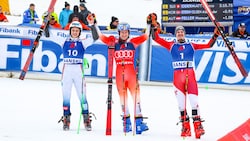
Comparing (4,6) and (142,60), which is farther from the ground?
(4,6)

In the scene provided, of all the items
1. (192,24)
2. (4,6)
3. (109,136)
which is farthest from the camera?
(4,6)

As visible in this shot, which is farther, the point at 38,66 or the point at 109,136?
the point at 38,66

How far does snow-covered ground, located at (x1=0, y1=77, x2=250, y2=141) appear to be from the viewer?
9.08m

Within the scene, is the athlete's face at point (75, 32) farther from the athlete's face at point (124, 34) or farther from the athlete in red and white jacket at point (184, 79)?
the athlete in red and white jacket at point (184, 79)

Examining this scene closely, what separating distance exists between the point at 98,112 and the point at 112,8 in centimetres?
2248

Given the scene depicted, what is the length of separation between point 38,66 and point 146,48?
3.10 m

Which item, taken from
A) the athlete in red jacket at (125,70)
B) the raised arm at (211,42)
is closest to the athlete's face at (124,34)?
the athlete in red jacket at (125,70)

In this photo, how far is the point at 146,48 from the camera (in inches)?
663

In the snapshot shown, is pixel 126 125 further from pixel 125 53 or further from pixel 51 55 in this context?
pixel 51 55

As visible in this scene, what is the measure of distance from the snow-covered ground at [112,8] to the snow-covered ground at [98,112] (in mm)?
12782

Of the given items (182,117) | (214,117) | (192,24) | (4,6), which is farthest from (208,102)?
(4,6)

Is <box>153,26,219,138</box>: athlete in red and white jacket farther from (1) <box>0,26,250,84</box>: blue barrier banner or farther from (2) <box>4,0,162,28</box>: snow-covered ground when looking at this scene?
(2) <box>4,0,162,28</box>: snow-covered ground

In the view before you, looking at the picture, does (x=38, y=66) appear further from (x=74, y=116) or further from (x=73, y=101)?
(x=74, y=116)

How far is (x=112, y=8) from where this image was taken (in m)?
34.0
